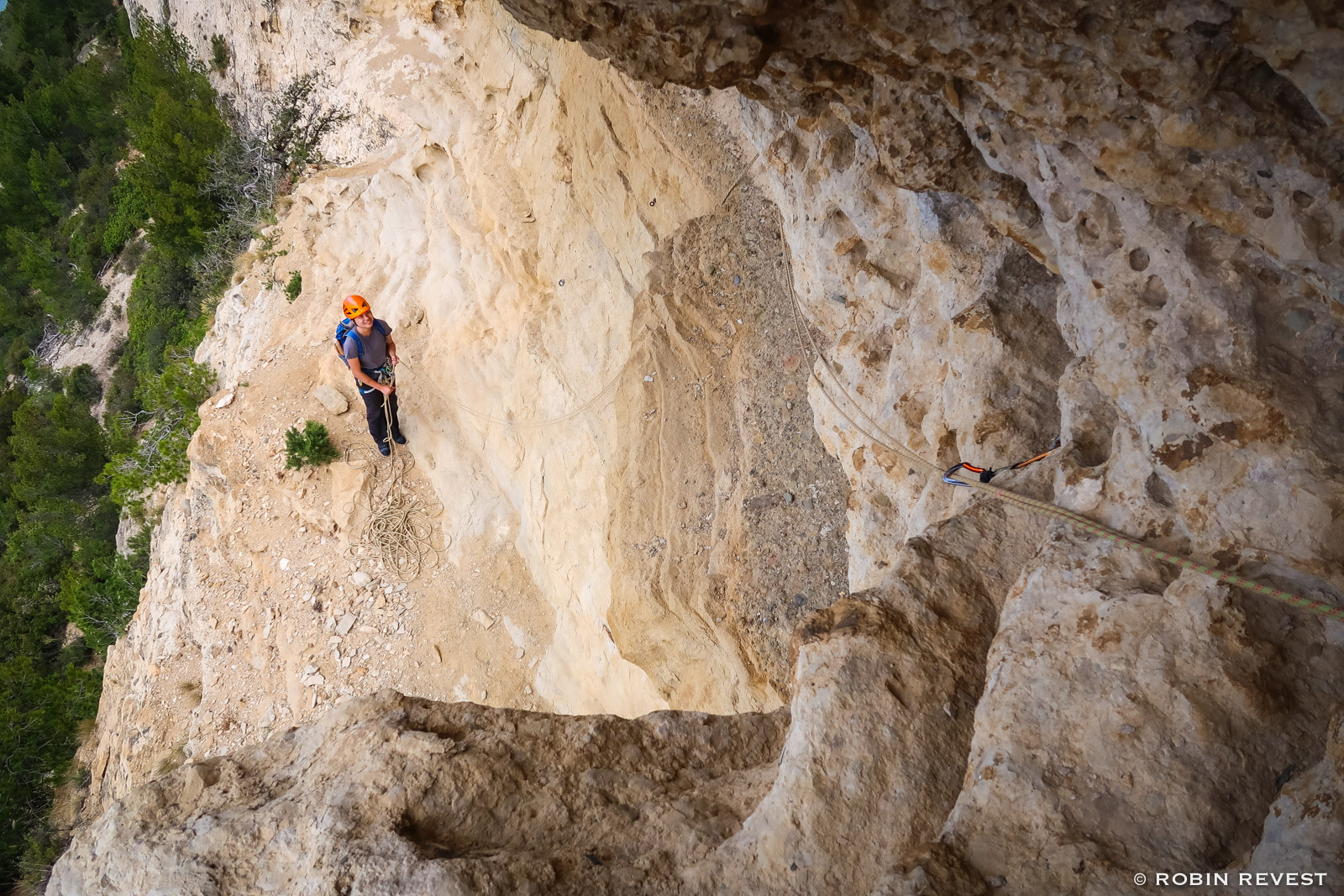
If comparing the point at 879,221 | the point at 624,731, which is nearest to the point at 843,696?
the point at 624,731

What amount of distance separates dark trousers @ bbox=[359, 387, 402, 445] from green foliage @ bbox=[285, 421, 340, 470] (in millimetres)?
466

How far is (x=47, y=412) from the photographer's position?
16156 millimetres

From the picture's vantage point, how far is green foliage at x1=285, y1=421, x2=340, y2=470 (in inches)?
327

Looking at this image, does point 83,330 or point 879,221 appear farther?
point 83,330

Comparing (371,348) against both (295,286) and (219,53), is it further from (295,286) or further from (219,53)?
(219,53)

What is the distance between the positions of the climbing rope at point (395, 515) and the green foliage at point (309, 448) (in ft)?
0.67

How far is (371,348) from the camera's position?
24.4 ft

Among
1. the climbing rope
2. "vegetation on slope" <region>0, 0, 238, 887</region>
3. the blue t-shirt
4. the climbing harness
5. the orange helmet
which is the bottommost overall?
"vegetation on slope" <region>0, 0, 238, 887</region>

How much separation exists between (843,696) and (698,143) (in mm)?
4148

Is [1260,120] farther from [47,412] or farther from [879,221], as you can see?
[47,412]

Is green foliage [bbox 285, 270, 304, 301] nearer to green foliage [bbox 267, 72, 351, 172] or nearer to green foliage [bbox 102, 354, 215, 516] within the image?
green foliage [bbox 102, 354, 215, 516]

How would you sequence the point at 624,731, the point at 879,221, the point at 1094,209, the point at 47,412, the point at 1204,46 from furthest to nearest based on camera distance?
the point at 47,412 → the point at 879,221 → the point at 624,731 → the point at 1094,209 → the point at 1204,46

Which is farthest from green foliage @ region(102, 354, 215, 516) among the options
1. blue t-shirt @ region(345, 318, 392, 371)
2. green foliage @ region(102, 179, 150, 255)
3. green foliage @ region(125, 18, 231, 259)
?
green foliage @ region(102, 179, 150, 255)

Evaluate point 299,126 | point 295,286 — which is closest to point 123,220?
point 299,126
